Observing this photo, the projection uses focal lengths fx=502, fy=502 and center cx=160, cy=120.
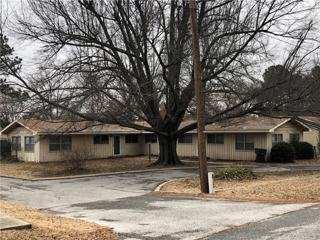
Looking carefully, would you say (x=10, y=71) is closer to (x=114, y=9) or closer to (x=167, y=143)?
(x=114, y=9)

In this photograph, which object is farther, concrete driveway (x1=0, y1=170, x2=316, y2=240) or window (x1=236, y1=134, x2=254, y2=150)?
window (x1=236, y1=134, x2=254, y2=150)

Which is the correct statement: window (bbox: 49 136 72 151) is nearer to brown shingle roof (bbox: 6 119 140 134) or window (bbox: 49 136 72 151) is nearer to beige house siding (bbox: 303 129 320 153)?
brown shingle roof (bbox: 6 119 140 134)

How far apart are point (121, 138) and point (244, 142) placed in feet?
41.3

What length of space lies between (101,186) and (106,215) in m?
9.24

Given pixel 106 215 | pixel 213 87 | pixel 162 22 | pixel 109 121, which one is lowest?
pixel 106 215

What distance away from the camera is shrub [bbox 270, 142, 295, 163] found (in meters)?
36.7

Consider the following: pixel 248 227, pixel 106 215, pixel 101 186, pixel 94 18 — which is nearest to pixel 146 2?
pixel 94 18

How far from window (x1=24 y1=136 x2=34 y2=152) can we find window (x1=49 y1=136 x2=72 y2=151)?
4.75 ft

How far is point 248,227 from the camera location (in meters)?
10.7

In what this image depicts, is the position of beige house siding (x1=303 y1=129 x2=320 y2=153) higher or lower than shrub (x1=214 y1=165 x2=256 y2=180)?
higher

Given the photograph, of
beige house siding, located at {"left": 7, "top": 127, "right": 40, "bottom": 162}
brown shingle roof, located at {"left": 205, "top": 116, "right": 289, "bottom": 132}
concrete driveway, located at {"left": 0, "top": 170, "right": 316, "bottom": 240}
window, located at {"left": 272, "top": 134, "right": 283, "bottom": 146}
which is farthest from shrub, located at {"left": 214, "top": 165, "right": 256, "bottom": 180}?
beige house siding, located at {"left": 7, "top": 127, "right": 40, "bottom": 162}

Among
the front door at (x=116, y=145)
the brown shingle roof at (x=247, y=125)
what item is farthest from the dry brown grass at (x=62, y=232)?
the front door at (x=116, y=145)

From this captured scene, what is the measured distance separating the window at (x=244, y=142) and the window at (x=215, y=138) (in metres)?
1.56

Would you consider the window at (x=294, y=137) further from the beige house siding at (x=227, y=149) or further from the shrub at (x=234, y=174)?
the shrub at (x=234, y=174)
